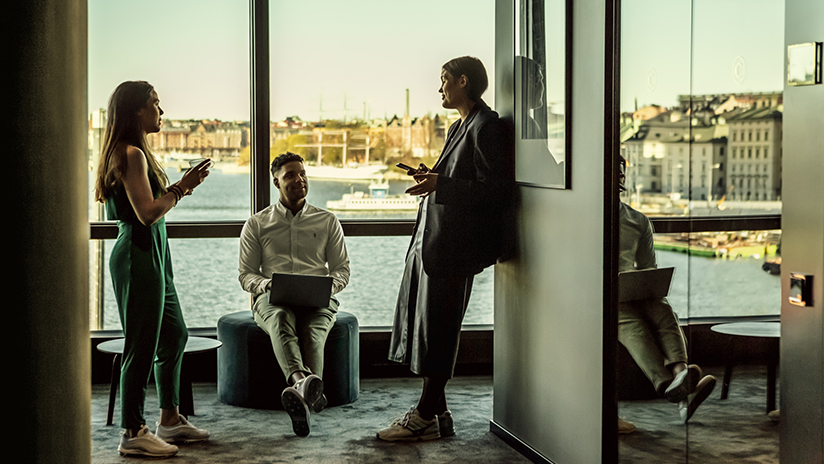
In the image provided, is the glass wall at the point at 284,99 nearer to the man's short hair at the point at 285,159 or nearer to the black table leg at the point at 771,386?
the man's short hair at the point at 285,159

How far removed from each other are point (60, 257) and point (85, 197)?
207mm

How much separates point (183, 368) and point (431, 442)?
1284mm

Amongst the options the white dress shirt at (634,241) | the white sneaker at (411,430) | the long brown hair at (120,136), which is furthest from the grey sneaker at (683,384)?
the long brown hair at (120,136)

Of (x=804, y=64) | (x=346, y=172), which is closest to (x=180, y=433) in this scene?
(x=346, y=172)

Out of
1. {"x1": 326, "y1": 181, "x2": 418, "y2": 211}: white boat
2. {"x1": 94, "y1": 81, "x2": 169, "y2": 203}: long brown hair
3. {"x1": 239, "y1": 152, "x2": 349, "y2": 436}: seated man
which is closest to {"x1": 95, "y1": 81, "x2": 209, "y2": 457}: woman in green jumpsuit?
{"x1": 94, "y1": 81, "x2": 169, "y2": 203}: long brown hair

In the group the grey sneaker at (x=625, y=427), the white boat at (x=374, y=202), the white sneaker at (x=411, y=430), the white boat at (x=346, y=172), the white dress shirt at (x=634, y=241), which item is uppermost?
the white boat at (x=346, y=172)

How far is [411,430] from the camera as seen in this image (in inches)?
160

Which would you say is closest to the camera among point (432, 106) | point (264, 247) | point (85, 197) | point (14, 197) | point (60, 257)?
point (14, 197)

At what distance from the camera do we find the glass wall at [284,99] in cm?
523

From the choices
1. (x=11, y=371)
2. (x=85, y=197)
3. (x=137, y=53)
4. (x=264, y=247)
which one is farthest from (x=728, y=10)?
(x=137, y=53)

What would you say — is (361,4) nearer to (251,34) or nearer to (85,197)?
(251,34)

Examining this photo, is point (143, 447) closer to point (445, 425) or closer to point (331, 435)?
point (331, 435)

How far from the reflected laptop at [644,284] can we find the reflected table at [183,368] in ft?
7.01

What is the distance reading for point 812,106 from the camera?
2129mm
